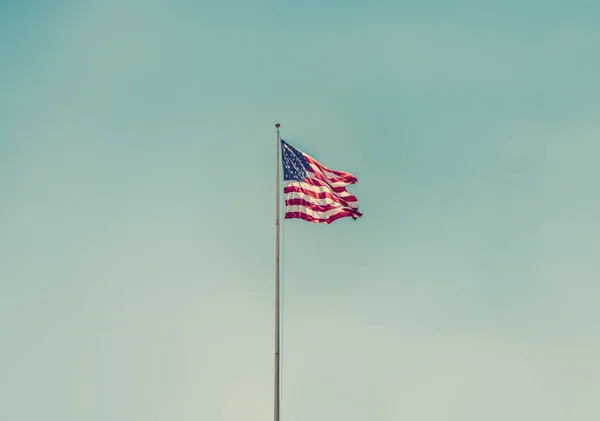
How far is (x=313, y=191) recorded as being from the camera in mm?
29109

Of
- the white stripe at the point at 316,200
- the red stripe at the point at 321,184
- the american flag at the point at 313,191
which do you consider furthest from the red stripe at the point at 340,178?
the white stripe at the point at 316,200

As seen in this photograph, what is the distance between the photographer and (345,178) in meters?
30.7

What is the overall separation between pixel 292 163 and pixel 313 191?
1.85m

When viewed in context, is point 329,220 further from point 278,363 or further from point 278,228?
point 278,363

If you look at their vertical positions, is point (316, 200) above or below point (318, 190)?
below

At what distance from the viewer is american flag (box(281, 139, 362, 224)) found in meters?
28.2

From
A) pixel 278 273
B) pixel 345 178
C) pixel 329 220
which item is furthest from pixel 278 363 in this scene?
pixel 345 178

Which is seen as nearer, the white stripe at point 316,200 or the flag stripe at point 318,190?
the white stripe at point 316,200

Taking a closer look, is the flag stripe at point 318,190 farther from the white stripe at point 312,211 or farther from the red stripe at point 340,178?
the white stripe at point 312,211

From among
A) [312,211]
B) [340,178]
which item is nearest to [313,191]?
[312,211]

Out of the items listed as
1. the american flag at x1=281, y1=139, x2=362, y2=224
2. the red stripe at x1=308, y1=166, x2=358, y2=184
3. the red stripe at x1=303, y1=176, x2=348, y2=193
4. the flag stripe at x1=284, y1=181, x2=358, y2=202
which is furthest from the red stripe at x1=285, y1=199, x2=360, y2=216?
the red stripe at x1=308, y1=166, x2=358, y2=184

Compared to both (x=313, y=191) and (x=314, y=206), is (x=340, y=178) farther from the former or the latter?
(x=314, y=206)

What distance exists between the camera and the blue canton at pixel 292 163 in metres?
28.9

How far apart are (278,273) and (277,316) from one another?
1984 millimetres
